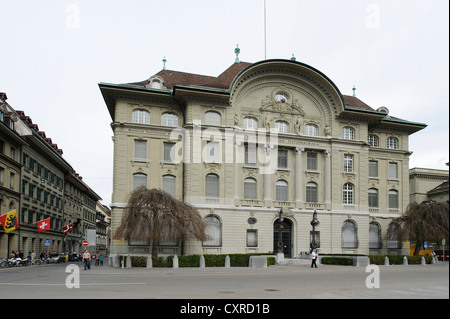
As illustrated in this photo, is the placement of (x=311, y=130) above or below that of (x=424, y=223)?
above

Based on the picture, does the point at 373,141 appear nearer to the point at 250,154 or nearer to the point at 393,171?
the point at 393,171

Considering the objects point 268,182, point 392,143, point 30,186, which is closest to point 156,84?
point 268,182

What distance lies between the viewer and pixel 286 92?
47750 millimetres

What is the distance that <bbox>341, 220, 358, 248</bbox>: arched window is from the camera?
156 ft

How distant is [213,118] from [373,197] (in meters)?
19.7

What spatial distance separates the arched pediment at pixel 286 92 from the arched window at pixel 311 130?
76 centimetres

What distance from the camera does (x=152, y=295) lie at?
15.7m

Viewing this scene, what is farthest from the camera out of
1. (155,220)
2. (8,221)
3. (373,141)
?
(373,141)

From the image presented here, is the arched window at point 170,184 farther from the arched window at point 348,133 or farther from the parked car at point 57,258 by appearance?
the arched window at point 348,133

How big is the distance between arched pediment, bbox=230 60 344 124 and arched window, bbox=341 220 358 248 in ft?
35.2

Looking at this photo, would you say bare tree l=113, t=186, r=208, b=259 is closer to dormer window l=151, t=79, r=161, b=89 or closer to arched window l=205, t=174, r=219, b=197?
arched window l=205, t=174, r=219, b=197

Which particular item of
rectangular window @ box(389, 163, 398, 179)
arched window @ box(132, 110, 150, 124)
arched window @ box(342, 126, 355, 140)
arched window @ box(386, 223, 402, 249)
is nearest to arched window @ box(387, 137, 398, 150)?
rectangular window @ box(389, 163, 398, 179)

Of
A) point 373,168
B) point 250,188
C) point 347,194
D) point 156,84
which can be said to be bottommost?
point 347,194

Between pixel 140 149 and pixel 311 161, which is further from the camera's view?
pixel 311 161
